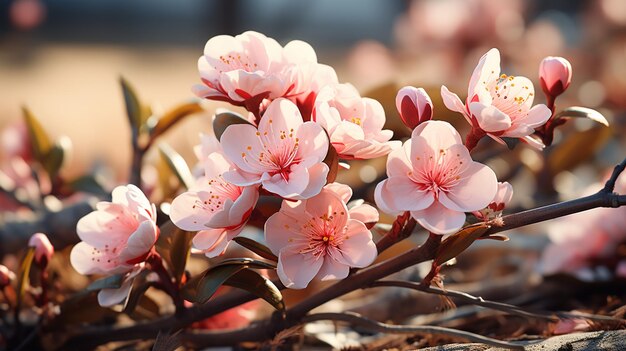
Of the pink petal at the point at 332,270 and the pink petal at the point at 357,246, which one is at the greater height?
the pink petal at the point at 357,246

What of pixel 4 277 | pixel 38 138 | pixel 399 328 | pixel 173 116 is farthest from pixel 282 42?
pixel 399 328

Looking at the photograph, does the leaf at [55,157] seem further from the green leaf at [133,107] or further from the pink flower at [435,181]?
the pink flower at [435,181]

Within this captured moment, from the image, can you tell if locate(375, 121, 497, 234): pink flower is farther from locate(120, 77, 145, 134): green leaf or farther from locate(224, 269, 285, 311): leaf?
locate(120, 77, 145, 134): green leaf

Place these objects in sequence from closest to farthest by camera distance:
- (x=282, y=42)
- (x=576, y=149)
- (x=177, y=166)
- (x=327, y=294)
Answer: (x=327, y=294)
(x=177, y=166)
(x=576, y=149)
(x=282, y=42)

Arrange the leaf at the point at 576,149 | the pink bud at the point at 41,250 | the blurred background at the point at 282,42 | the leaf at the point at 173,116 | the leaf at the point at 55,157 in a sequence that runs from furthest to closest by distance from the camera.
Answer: the blurred background at the point at 282,42
the leaf at the point at 576,149
the leaf at the point at 55,157
the leaf at the point at 173,116
the pink bud at the point at 41,250

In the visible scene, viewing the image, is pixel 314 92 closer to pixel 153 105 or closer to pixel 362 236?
pixel 362 236

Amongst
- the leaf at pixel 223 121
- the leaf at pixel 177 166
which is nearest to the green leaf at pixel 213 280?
the leaf at pixel 223 121

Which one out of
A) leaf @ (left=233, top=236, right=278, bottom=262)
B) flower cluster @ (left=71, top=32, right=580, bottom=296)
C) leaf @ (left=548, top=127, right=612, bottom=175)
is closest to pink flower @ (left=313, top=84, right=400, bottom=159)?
flower cluster @ (left=71, top=32, right=580, bottom=296)

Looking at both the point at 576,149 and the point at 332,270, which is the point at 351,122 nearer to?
the point at 332,270
